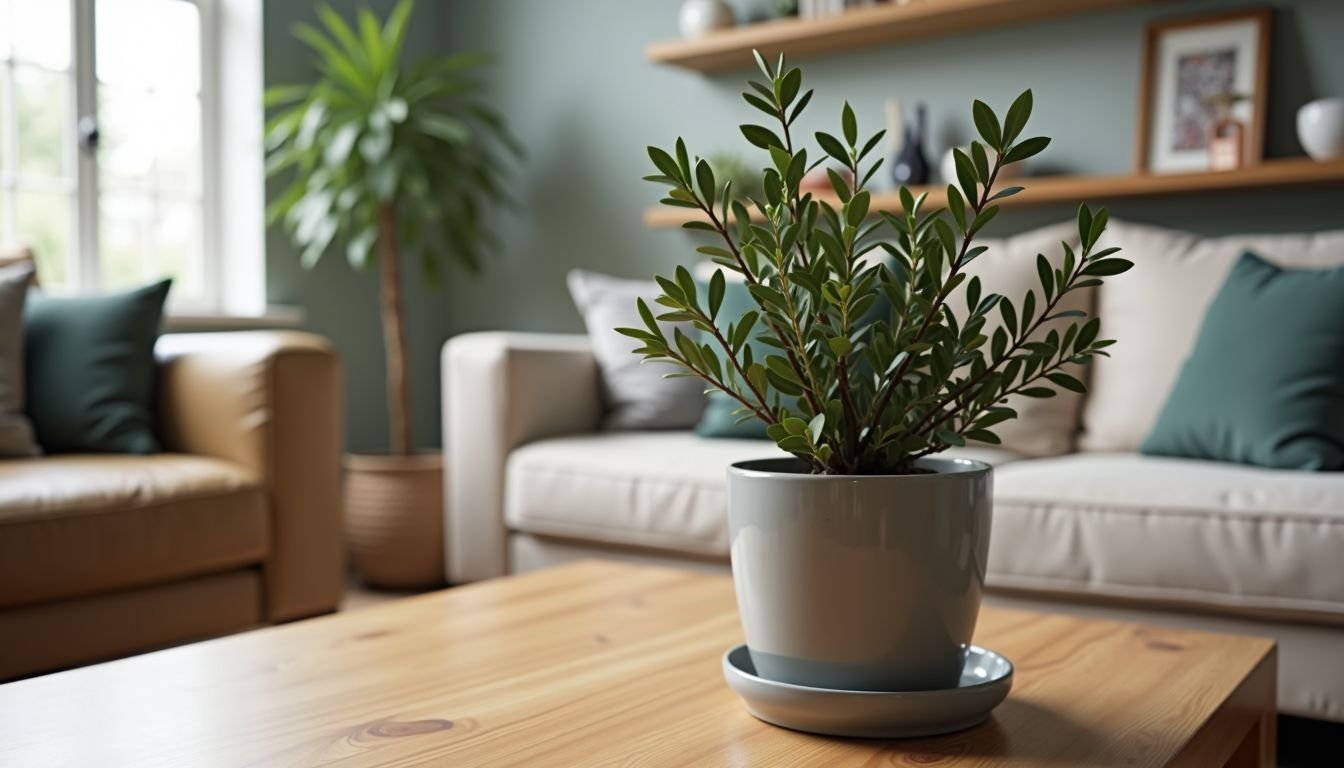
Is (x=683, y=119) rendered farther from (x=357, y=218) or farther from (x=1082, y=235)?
(x=1082, y=235)

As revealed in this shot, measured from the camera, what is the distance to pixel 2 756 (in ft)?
2.53

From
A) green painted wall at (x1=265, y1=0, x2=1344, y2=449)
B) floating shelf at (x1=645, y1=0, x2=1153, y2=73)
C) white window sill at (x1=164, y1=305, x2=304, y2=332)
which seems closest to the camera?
green painted wall at (x1=265, y1=0, x2=1344, y2=449)

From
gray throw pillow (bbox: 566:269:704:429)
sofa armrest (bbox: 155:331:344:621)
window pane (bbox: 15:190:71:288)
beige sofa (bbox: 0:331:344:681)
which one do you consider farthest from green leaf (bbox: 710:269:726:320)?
window pane (bbox: 15:190:71:288)

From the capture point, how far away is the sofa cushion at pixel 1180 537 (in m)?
1.73

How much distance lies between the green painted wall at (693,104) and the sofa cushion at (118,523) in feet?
5.84

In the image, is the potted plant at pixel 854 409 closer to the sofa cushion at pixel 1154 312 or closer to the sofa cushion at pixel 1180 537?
the sofa cushion at pixel 1180 537

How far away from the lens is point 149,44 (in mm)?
3488

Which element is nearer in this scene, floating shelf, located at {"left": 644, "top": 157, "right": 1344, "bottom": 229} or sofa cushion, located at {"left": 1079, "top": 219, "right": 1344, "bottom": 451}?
sofa cushion, located at {"left": 1079, "top": 219, "right": 1344, "bottom": 451}

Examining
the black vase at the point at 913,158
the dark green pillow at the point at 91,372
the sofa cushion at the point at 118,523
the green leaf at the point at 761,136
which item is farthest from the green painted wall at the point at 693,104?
the green leaf at the point at 761,136

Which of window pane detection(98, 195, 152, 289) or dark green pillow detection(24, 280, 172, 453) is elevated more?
window pane detection(98, 195, 152, 289)

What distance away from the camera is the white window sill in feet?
10.8

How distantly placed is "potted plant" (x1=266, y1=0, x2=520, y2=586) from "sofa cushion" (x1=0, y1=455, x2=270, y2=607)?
0.93 m

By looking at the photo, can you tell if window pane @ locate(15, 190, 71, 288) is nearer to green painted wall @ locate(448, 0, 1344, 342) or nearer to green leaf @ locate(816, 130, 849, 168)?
green painted wall @ locate(448, 0, 1344, 342)

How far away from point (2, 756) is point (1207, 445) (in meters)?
1.97
